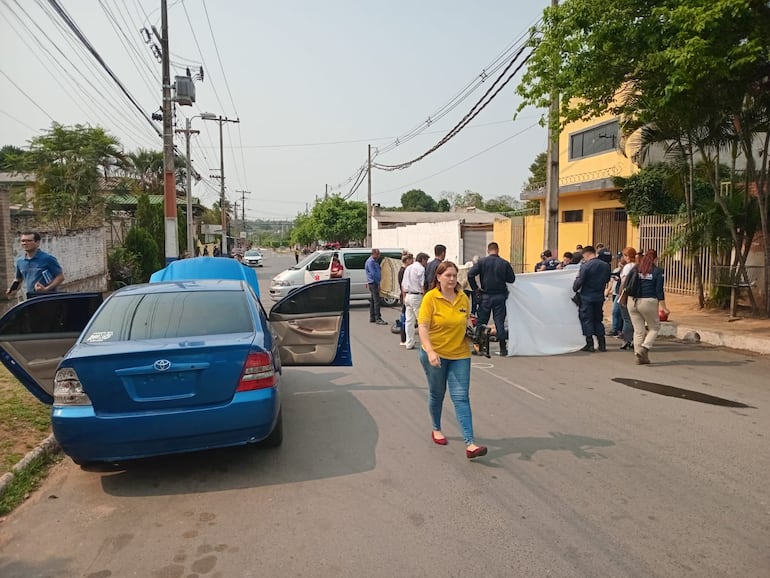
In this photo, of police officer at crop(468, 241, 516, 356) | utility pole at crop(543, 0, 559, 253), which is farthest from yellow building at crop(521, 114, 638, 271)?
police officer at crop(468, 241, 516, 356)

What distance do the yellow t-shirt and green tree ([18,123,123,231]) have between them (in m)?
23.6

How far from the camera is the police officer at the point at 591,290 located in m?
10.1

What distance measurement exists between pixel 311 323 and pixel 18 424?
308 cm

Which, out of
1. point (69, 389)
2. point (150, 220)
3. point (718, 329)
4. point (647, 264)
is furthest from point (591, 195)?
point (69, 389)

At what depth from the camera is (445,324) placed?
520 centimetres

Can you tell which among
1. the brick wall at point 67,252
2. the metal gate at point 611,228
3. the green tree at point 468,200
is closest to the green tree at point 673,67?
the metal gate at point 611,228

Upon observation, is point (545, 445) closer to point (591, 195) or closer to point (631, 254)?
point (631, 254)

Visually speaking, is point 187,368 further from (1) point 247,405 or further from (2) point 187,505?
(2) point 187,505

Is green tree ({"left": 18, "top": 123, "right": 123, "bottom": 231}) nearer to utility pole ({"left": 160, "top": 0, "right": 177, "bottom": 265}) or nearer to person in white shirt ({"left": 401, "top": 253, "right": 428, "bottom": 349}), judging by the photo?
utility pole ({"left": 160, "top": 0, "right": 177, "bottom": 265})

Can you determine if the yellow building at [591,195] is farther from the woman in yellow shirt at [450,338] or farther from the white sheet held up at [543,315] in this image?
the woman in yellow shirt at [450,338]

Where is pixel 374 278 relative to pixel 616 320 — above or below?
above

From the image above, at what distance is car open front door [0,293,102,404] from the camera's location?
221 inches

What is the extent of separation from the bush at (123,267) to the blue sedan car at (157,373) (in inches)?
709

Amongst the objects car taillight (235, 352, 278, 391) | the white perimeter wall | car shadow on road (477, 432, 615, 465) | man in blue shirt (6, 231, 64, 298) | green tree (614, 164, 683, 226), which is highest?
green tree (614, 164, 683, 226)
